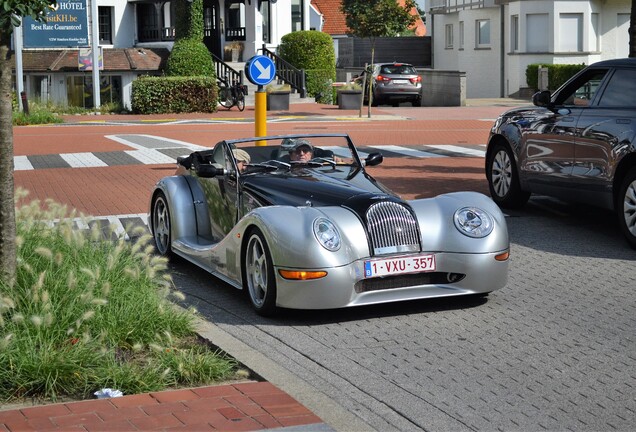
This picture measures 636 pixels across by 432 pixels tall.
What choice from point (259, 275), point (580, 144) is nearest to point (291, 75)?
point (580, 144)

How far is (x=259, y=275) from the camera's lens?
8477 mm

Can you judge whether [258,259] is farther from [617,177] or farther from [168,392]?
[617,177]

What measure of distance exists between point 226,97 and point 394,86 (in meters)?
7.71

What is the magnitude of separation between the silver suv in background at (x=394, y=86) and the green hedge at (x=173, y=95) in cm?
833

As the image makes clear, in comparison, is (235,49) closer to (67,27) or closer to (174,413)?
(67,27)

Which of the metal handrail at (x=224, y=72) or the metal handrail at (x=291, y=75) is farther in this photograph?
the metal handrail at (x=291, y=75)

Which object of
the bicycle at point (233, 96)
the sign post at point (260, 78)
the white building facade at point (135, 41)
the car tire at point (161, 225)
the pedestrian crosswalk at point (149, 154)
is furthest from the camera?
the white building facade at point (135, 41)

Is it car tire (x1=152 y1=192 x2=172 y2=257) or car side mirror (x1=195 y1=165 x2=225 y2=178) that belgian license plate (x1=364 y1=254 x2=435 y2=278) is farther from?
car tire (x1=152 y1=192 x2=172 y2=257)

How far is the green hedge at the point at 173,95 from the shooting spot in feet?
120

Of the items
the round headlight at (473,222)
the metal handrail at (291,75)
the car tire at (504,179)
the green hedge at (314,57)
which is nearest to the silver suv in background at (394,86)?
the green hedge at (314,57)

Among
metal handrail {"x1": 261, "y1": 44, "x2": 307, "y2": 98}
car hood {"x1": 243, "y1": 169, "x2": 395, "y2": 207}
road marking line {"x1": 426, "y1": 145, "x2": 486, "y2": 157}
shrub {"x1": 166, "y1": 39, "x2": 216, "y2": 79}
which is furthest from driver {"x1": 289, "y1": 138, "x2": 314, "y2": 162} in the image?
metal handrail {"x1": 261, "y1": 44, "x2": 307, "y2": 98}

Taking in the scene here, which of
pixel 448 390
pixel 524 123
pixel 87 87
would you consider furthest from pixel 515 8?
pixel 448 390

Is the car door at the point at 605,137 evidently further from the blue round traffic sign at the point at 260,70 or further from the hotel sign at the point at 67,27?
the hotel sign at the point at 67,27

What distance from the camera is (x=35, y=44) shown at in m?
39.5
